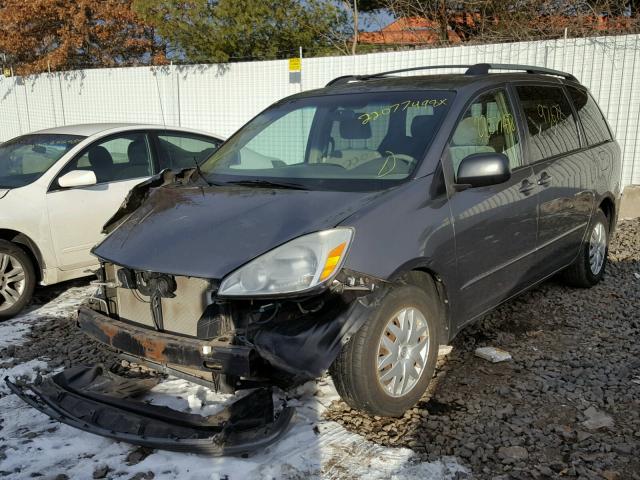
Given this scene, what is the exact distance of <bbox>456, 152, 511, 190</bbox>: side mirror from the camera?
3209 mm

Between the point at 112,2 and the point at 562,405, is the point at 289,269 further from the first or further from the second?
the point at 112,2

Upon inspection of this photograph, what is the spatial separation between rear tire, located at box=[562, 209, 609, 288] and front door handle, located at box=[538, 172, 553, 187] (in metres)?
1.04

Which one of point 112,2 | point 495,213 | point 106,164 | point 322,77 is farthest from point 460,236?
point 112,2

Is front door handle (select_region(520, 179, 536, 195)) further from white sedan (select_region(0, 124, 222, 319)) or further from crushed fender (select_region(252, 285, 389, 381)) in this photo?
white sedan (select_region(0, 124, 222, 319))

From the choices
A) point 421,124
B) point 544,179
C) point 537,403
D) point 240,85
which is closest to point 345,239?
point 421,124

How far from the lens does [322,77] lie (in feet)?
35.4

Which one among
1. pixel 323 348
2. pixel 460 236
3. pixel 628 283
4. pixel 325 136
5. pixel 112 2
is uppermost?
pixel 112 2

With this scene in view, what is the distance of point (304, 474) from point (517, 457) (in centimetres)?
103

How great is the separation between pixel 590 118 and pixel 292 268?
3.74 m

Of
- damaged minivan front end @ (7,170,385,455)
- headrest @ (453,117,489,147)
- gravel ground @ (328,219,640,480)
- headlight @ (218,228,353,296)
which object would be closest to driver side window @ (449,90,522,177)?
headrest @ (453,117,489,147)

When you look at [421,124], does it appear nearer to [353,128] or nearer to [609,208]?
[353,128]

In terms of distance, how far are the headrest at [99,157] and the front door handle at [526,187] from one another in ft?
12.2

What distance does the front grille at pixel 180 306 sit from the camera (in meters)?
2.83

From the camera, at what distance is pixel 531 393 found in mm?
3438
